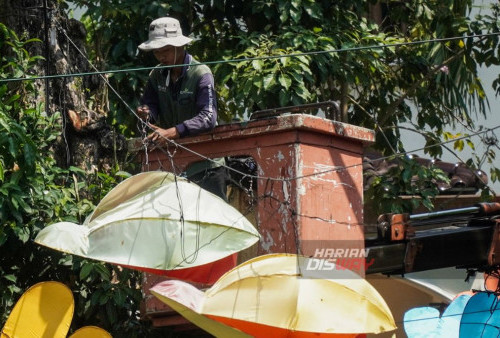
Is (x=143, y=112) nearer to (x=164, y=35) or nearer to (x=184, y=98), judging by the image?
(x=184, y=98)

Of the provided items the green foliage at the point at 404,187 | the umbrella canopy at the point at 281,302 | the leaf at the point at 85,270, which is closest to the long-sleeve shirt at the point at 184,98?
the leaf at the point at 85,270

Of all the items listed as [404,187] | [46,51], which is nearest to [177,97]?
[46,51]

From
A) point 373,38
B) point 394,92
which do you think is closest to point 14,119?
point 373,38

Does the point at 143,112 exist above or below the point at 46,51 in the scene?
below

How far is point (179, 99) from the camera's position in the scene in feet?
26.5

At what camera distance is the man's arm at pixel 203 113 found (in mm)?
7707

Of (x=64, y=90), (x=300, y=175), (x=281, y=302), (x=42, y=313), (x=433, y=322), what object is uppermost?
(x=64, y=90)

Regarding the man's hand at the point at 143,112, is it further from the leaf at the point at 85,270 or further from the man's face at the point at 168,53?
the leaf at the point at 85,270

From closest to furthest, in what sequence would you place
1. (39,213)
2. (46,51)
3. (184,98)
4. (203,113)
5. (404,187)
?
(203,113) → (184,98) → (39,213) → (46,51) → (404,187)

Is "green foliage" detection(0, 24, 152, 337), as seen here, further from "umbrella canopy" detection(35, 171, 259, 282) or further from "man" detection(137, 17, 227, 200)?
"umbrella canopy" detection(35, 171, 259, 282)

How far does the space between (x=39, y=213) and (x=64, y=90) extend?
1.40m

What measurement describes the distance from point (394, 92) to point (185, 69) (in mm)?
4037

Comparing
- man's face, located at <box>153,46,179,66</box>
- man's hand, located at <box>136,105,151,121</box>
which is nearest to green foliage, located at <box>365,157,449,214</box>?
man's face, located at <box>153,46,179,66</box>

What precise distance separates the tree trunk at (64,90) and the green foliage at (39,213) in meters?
0.41
